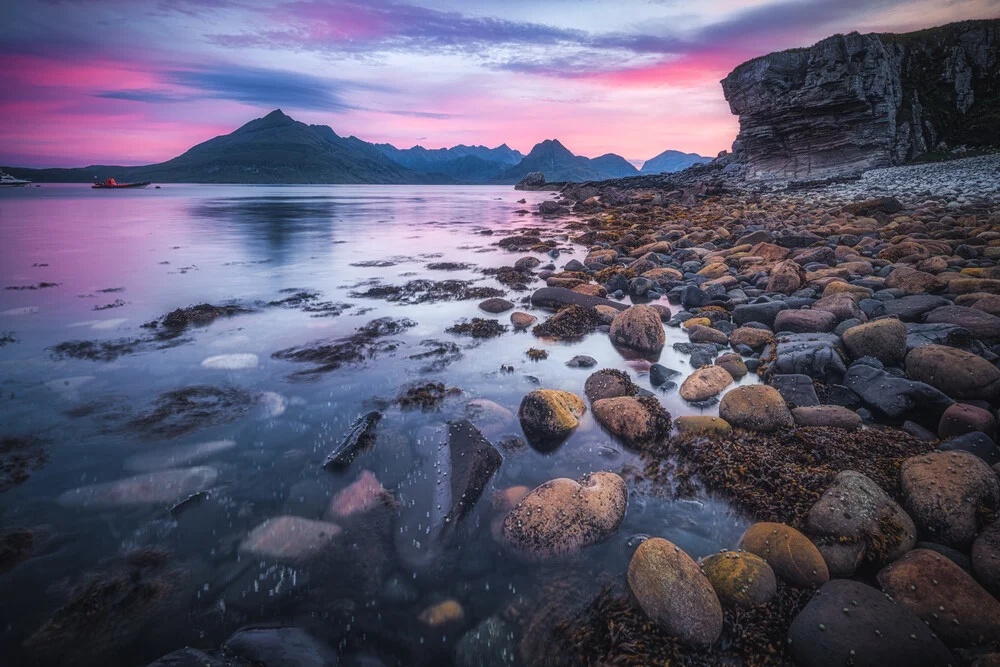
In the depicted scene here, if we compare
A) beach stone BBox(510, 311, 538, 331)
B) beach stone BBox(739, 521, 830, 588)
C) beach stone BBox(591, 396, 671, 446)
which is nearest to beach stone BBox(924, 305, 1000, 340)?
beach stone BBox(591, 396, 671, 446)

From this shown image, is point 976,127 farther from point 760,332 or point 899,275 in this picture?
point 760,332

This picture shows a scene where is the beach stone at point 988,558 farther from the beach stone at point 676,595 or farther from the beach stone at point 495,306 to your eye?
the beach stone at point 495,306

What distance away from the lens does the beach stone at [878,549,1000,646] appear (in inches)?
101

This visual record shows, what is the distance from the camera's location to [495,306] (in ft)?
33.2

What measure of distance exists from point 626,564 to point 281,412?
4522mm

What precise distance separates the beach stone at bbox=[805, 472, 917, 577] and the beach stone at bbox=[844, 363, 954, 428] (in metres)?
2.01

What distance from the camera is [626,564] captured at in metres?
3.42

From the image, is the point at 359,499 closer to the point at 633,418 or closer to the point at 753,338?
the point at 633,418

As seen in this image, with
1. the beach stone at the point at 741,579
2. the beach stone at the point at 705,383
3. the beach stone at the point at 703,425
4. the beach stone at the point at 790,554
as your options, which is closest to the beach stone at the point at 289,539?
the beach stone at the point at 741,579

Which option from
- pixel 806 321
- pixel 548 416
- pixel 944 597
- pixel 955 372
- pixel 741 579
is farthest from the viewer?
pixel 806 321

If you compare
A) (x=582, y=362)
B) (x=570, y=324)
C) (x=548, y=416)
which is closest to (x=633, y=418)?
(x=548, y=416)

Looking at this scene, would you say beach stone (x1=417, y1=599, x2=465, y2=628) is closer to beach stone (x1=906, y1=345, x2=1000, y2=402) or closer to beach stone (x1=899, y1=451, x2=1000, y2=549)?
beach stone (x1=899, y1=451, x2=1000, y2=549)

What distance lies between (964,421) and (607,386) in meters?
3.60

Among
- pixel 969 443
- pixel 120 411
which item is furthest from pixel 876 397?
pixel 120 411
